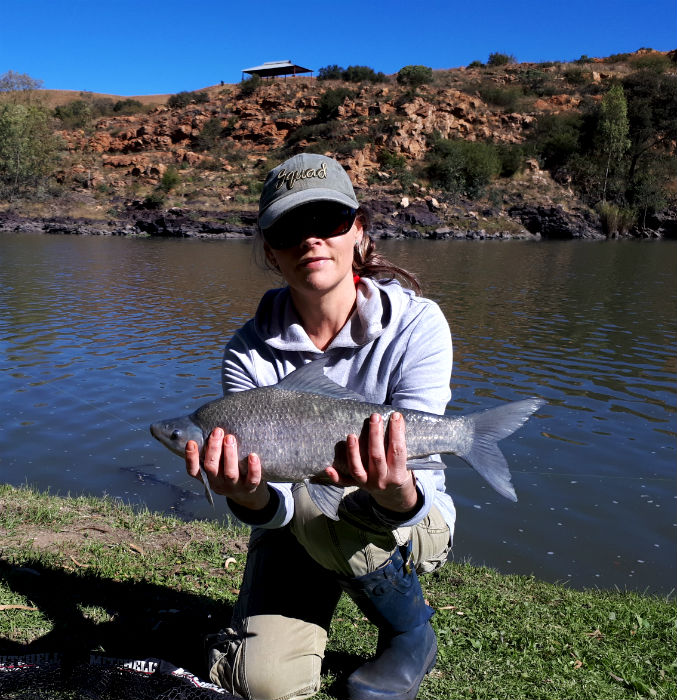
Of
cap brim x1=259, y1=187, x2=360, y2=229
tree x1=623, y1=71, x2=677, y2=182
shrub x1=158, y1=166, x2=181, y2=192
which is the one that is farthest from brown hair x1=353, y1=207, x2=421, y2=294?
tree x1=623, y1=71, x2=677, y2=182

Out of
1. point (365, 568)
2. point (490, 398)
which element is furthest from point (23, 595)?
point (490, 398)

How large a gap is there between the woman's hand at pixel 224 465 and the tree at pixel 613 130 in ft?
196

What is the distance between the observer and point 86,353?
11766 millimetres

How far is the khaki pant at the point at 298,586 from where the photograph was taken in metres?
2.79

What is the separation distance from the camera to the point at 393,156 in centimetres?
5406

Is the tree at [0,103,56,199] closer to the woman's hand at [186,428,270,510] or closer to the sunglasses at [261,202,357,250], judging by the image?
the sunglasses at [261,202,357,250]

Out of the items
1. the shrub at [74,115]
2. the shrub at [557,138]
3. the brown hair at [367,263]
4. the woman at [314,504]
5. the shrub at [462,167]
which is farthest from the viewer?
the shrub at [74,115]

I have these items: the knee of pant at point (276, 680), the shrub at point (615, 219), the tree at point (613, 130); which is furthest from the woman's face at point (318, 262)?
the tree at point (613, 130)

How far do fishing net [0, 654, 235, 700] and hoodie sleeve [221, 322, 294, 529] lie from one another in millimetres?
664

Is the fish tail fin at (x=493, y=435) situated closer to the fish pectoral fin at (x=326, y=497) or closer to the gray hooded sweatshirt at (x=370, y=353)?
the gray hooded sweatshirt at (x=370, y=353)

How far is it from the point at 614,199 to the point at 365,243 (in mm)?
57579

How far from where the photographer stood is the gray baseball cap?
2.95 metres

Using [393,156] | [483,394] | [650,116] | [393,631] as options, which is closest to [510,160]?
[393,156]

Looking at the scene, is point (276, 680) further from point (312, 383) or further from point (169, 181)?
point (169, 181)
